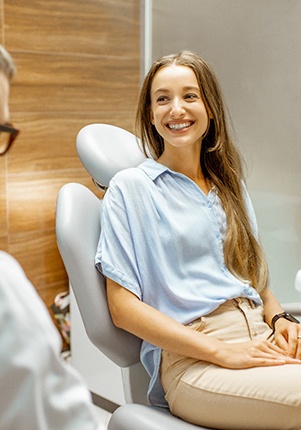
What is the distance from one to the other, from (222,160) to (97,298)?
0.55 m

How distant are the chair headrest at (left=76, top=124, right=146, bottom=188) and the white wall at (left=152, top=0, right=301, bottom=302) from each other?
0.76 metres

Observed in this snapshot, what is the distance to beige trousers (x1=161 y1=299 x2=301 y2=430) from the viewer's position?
145 cm

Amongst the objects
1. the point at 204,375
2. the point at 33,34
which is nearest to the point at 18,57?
the point at 33,34

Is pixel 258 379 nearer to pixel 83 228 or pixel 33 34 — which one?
pixel 83 228

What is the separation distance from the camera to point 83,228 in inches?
65.6

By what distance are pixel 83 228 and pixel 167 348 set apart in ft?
1.15

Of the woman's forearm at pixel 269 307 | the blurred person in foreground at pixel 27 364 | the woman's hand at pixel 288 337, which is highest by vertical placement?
the blurred person in foreground at pixel 27 364

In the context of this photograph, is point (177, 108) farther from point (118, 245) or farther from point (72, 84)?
point (72, 84)

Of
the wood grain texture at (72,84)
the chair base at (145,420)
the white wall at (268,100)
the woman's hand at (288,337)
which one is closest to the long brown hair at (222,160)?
the woman's hand at (288,337)

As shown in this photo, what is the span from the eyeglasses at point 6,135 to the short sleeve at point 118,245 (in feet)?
2.97

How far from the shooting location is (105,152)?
6.02 ft

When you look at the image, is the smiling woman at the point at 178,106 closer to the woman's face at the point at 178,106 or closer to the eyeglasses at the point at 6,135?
the woman's face at the point at 178,106

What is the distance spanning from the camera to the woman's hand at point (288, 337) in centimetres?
167

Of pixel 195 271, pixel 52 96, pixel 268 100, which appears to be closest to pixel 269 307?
pixel 195 271
